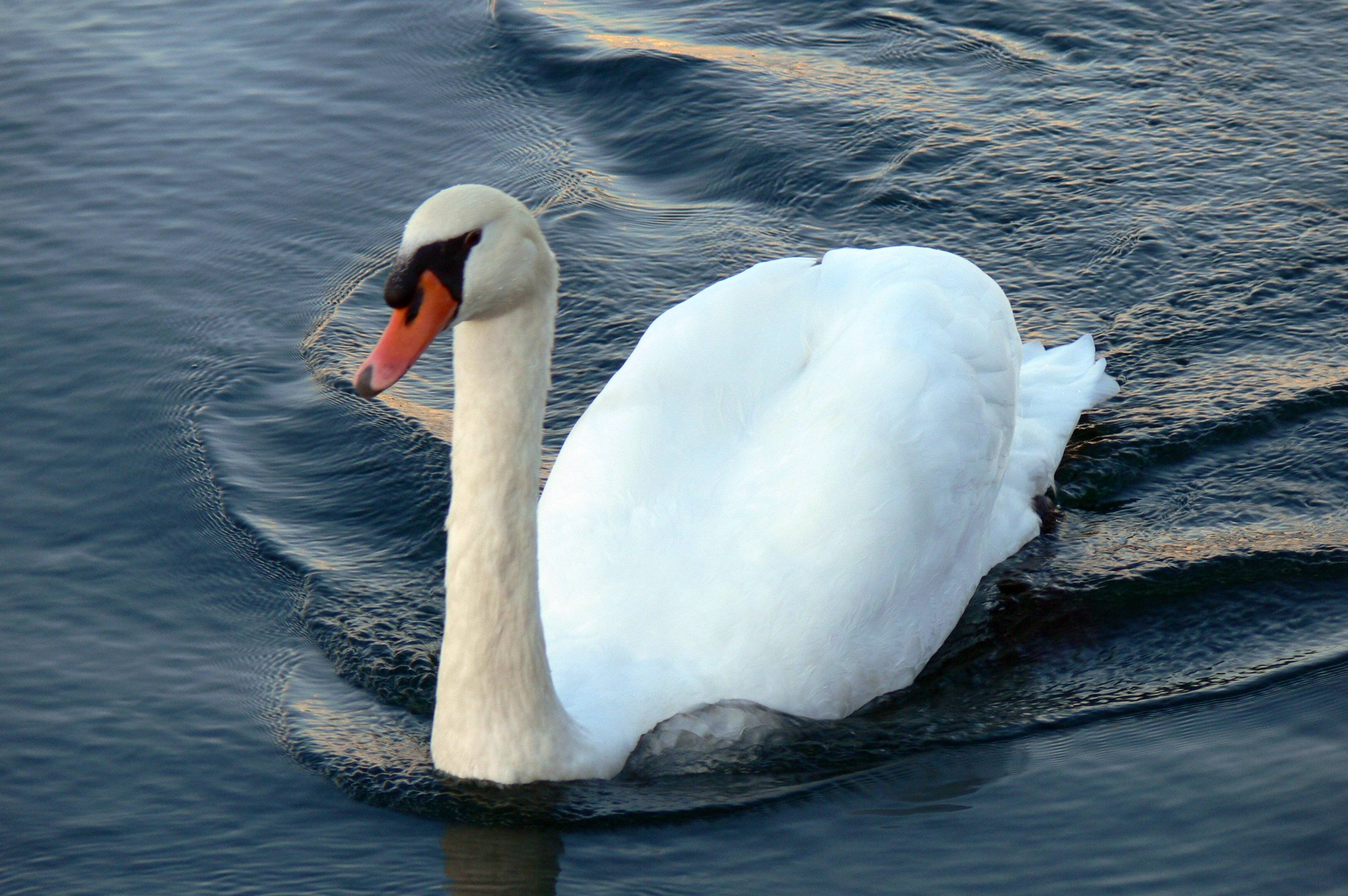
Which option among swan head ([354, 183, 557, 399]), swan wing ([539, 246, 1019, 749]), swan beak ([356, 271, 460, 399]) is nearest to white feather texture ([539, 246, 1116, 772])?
swan wing ([539, 246, 1019, 749])

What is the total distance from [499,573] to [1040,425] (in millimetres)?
3251

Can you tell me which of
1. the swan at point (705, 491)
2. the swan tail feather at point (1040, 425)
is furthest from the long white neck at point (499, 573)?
the swan tail feather at point (1040, 425)

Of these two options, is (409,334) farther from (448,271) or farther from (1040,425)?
(1040,425)

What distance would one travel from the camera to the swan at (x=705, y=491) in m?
4.83

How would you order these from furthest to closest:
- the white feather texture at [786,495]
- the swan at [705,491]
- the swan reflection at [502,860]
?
the white feather texture at [786,495] → the swan reflection at [502,860] → the swan at [705,491]

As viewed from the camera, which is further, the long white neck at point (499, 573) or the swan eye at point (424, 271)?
the long white neck at point (499, 573)

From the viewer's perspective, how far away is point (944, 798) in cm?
535

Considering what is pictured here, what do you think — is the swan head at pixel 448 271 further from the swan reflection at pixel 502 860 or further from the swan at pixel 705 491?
the swan reflection at pixel 502 860

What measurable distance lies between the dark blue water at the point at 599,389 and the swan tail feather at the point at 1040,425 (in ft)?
0.53

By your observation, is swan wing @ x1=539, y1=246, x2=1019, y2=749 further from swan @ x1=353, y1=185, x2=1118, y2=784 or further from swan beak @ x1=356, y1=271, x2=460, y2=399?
swan beak @ x1=356, y1=271, x2=460, y2=399

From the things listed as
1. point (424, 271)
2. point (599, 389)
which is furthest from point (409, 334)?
point (599, 389)

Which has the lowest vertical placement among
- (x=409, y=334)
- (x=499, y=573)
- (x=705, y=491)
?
(x=499, y=573)

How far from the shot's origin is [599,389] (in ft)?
26.3

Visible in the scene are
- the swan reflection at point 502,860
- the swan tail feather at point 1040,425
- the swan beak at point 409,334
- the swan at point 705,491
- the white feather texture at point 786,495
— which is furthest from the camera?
the swan tail feather at point 1040,425
